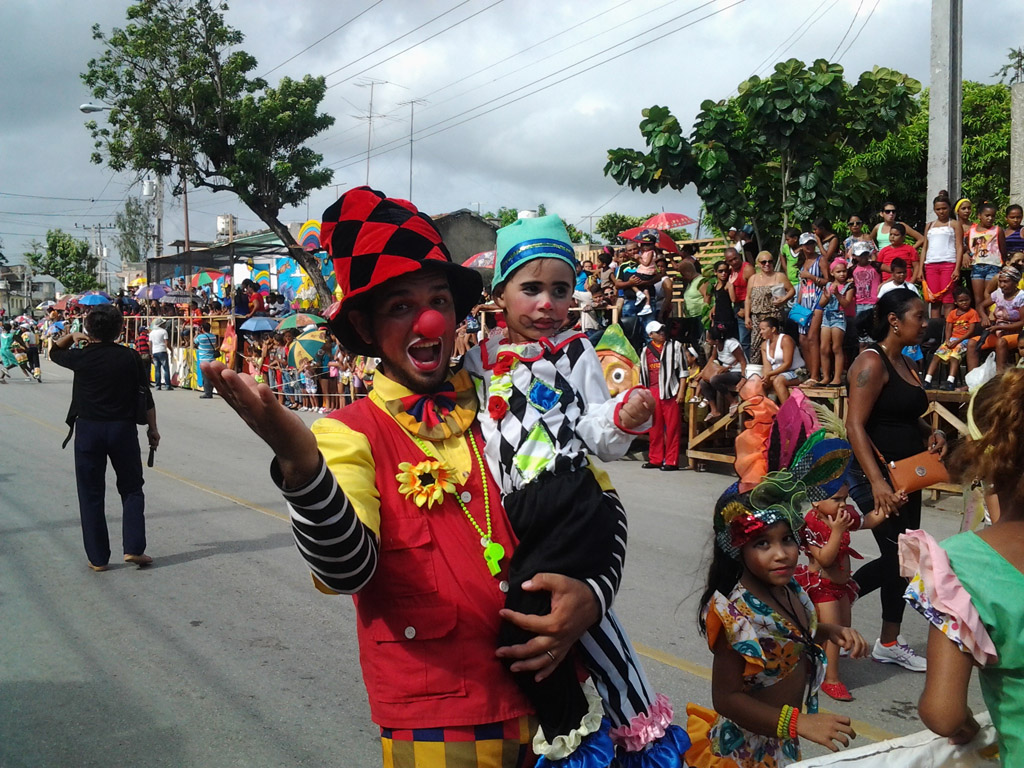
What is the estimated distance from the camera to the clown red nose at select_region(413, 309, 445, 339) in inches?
75.2

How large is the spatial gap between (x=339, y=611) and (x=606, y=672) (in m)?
4.12

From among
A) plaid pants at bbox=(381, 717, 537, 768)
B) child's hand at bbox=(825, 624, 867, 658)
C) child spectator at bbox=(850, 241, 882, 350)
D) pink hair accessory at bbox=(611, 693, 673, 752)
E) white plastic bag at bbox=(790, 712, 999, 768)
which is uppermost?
child spectator at bbox=(850, 241, 882, 350)

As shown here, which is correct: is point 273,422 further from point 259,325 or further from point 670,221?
point 259,325

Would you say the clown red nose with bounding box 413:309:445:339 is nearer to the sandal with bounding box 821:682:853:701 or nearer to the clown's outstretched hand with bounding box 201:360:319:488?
the clown's outstretched hand with bounding box 201:360:319:488

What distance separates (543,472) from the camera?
193 centimetres

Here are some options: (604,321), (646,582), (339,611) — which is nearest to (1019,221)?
(604,321)

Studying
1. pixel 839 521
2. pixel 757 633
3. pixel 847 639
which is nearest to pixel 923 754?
pixel 757 633

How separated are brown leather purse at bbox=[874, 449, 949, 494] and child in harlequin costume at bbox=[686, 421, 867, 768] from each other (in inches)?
67.0

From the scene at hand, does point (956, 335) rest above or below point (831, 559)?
above

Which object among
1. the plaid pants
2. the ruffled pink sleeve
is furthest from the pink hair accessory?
the ruffled pink sleeve

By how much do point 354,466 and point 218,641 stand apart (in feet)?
13.0

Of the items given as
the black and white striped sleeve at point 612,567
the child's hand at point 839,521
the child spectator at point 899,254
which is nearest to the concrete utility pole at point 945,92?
the child spectator at point 899,254

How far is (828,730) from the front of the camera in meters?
2.44

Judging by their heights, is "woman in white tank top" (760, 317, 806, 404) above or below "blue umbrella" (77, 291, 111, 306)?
below
